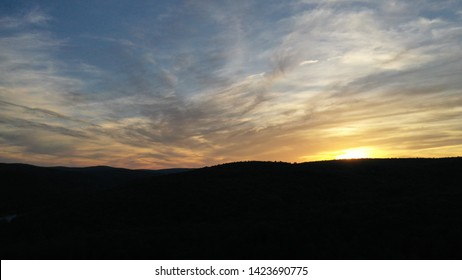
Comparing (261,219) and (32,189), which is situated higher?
(32,189)

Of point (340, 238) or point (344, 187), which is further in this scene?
point (344, 187)

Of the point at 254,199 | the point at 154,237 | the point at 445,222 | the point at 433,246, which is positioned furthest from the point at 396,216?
the point at 154,237

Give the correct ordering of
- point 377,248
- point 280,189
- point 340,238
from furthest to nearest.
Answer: point 280,189 < point 340,238 < point 377,248

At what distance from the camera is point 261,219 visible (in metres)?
22.6

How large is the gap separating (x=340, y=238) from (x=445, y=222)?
7.16 meters

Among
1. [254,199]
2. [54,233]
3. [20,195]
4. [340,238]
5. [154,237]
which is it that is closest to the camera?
[340,238]

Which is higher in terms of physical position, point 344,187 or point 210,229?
point 344,187

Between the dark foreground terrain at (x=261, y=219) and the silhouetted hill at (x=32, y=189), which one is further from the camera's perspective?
the silhouetted hill at (x=32, y=189)

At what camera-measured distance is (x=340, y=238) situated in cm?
1691

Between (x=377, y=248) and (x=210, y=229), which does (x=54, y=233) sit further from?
(x=377, y=248)

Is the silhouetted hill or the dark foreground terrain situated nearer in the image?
the dark foreground terrain

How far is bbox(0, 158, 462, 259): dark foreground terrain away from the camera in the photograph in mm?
15930

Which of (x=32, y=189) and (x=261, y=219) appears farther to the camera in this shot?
(x=32, y=189)

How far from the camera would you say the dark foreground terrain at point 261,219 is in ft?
52.3
